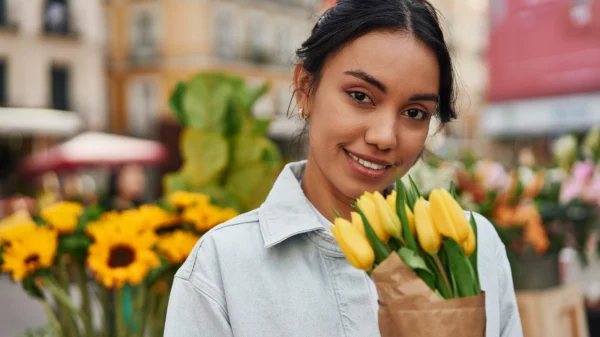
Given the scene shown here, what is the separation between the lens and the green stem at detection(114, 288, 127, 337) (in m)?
1.63

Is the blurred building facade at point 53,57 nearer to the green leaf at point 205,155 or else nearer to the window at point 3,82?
the window at point 3,82

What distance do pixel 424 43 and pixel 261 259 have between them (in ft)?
1.26

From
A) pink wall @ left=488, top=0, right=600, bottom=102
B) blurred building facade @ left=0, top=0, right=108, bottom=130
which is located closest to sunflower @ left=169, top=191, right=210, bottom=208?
pink wall @ left=488, top=0, right=600, bottom=102

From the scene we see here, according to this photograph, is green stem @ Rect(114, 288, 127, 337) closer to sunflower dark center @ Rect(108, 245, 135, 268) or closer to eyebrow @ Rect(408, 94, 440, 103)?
sunflower dark center @ Rect(108, 245, 135, 268)

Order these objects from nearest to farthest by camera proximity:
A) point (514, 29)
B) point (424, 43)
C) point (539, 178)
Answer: point (424, 43) → point (539, 178) → point (514, 29)

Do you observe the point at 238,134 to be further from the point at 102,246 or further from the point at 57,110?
the point at 57,110

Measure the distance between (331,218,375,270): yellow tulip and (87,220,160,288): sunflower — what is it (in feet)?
3.31

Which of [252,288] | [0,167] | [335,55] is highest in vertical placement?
[335,55]

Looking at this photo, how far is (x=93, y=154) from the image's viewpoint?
9.10 m

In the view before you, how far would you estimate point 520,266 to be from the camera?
2.13 metres

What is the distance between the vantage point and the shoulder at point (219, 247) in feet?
3.01

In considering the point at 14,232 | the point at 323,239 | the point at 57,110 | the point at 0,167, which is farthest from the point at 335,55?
the point at 57,110

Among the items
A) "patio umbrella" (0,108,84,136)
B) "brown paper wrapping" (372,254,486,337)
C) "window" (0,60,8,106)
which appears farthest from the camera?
"window" (0,60,8,106)

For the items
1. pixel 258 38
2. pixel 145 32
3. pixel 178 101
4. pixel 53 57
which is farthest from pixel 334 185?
pixel 258 38
